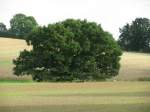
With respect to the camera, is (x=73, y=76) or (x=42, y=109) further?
(x=73, y=76)

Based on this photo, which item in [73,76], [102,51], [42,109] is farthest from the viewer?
[102,51]

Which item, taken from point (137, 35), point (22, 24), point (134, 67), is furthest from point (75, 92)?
point (22, 24)

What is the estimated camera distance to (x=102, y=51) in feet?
201

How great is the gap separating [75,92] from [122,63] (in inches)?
1791

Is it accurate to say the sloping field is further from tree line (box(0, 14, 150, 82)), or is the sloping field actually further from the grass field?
tree line (box(0, 14, 150, 82))

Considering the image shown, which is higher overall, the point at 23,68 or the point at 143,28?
the point at 143,28

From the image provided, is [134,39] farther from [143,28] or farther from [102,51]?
[102,51]

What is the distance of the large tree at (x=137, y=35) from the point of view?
80.5m

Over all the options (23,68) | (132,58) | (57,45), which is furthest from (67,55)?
(132,58)

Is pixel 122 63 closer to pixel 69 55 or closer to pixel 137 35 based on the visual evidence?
pixel 69 55

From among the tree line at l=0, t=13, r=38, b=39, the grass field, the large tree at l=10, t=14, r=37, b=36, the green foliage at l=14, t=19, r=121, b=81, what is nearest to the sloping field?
the grass field

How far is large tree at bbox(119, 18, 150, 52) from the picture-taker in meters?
80.5

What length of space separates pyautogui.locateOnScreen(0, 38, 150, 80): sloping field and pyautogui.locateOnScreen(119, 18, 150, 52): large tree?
19.1 feet

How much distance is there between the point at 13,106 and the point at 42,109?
137 centimetres
